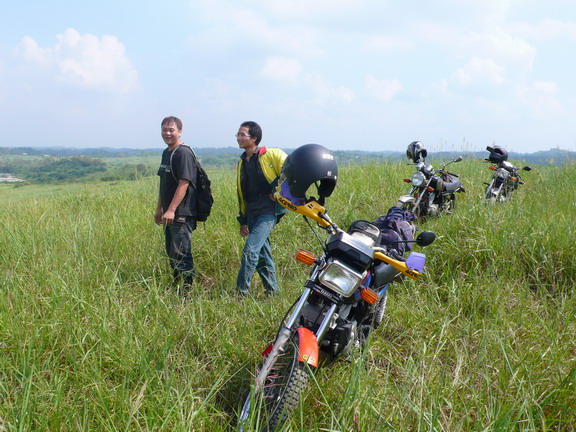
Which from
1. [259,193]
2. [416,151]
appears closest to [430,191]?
[416,151]

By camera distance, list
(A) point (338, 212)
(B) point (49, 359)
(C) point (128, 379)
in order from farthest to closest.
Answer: (A) point (338, 212) < (B) point (49, 359) < (C) point (128, 379)

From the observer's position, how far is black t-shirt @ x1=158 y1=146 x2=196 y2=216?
3963 mm

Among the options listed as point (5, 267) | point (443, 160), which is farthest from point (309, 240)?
point (443, 160)

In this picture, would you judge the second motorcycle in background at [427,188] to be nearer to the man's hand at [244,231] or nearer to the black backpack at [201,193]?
the man's hand at [244,231]

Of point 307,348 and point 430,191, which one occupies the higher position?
point 430,191

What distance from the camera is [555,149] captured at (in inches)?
406

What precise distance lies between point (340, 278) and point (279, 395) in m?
0.61

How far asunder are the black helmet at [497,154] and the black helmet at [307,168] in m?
5.78

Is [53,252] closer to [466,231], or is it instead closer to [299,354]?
[299,354]

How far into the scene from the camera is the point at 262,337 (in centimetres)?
275

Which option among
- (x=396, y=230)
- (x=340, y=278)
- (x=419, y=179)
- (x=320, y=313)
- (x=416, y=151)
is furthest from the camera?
(x=416, y=151)

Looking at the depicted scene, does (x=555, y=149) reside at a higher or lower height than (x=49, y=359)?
higher

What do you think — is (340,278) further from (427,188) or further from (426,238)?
(427,188)

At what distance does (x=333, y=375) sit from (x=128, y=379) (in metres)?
1.05
